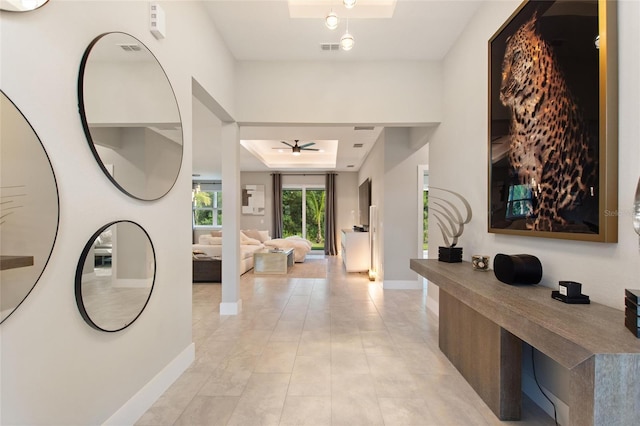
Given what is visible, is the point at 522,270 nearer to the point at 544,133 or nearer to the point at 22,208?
the point at 544,133

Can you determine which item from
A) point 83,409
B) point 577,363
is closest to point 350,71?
point 577,363

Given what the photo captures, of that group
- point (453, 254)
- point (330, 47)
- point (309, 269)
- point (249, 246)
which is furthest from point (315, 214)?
point (453, 254)

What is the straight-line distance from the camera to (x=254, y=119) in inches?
143

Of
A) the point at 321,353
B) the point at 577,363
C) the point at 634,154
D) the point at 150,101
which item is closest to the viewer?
the point at 577,363

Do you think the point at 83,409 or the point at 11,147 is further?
the point at 83,409

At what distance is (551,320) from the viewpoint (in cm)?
121

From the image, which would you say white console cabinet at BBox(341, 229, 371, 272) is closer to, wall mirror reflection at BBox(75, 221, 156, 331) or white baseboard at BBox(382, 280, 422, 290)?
white baseboard at BBox(382, 280, 422, 290)

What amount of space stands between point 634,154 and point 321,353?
7.94ft

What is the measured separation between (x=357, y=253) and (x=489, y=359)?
464 cm

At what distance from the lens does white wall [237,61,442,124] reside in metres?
3.60

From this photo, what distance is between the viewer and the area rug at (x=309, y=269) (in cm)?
630

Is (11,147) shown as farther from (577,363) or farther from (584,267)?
(584,267)

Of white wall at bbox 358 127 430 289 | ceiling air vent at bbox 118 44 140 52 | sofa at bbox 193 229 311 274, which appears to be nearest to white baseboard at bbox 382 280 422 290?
white wall at bbox 358 127 430 289

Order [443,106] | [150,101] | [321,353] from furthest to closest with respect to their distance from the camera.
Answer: [443,106], [321,353], [150,101]
